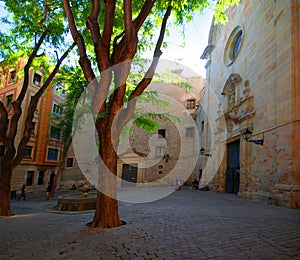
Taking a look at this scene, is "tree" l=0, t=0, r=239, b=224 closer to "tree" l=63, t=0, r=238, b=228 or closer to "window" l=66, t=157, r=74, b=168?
"tree" l=63, t=0, r=238, b=228

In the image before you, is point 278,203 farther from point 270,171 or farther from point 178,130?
point 178,130

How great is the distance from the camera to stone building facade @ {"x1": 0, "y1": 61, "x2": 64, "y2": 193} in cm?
2303

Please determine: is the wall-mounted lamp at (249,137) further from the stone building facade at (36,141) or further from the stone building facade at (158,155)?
the stone building facade at (36,141)

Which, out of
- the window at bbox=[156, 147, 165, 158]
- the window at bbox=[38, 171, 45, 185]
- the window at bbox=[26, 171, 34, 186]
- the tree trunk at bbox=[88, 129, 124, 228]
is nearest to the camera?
the tree trunk at bbox=[88, 129, 124, 228]

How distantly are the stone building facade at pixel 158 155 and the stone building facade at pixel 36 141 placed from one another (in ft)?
9.75

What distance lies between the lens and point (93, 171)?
28719mm

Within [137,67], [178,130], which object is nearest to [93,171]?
[178,130]

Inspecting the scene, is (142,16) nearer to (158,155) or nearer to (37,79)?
(158,155)

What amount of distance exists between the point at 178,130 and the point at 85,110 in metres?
14.3

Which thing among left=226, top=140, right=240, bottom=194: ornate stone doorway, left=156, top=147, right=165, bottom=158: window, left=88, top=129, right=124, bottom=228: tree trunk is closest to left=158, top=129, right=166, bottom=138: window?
left=156, top=147, right=165, bottom=158: window

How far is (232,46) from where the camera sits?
16.7 m

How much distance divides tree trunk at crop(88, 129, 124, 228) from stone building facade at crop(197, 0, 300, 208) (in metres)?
6.02

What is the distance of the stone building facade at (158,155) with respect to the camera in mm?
26000

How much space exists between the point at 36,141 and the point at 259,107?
22274 millimetres
